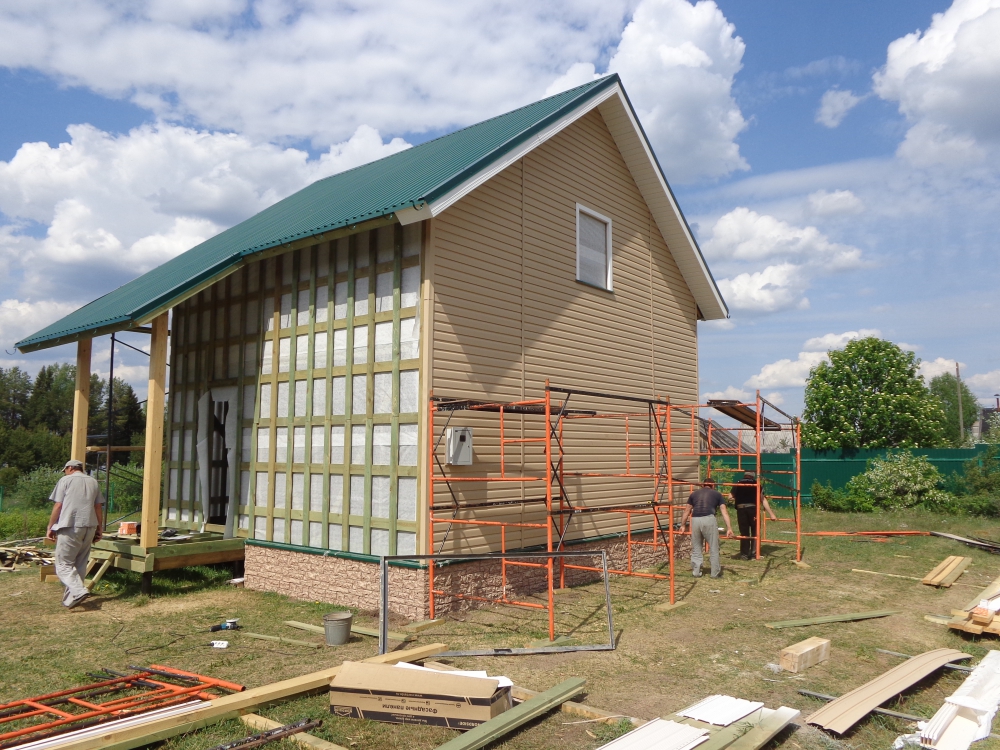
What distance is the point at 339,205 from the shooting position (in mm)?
12188

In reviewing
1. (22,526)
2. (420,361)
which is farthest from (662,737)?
(22,526)

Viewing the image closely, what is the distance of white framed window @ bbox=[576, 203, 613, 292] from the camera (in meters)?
13.7

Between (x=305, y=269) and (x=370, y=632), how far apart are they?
6082mm

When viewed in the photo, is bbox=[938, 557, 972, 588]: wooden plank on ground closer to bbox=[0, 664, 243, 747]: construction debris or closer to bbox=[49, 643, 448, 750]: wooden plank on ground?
bbox=[49, 643, 448, 750]: wooden plank on ground

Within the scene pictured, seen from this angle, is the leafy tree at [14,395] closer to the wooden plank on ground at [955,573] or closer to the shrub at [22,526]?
the shrub at [22,526]

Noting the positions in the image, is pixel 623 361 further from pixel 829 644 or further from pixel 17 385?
pixel 17 385

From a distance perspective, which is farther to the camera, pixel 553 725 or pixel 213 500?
pixel 213 500

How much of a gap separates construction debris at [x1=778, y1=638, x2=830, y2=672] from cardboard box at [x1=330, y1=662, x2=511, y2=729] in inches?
131

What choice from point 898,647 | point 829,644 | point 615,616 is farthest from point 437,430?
point 898,647

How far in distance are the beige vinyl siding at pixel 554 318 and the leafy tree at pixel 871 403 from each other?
18.8 m

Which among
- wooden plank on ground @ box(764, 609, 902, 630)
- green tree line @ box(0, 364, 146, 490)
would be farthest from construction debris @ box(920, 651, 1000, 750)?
green tree line @ box(0, 364, 146, 490)

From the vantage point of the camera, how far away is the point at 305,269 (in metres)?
12.2

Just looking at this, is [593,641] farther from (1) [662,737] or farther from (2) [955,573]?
(2) [955,573]

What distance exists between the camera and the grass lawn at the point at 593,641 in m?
6.16
